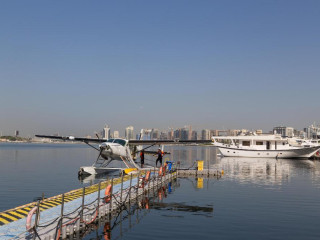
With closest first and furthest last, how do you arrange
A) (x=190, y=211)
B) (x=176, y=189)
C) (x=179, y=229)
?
(x=179, y=229) → (x=190, y=211) → (x=176, y=189)

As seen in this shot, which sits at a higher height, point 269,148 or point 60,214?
point 269,148

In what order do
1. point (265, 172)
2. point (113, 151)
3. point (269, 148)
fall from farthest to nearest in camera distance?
point (269, 148) < point (265, 172) < point (113, 151)

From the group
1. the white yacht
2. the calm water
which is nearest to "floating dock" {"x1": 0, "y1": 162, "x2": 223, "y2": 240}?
the calm water

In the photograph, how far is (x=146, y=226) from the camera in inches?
615

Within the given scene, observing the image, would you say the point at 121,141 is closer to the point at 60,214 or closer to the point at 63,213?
the point at 63,213

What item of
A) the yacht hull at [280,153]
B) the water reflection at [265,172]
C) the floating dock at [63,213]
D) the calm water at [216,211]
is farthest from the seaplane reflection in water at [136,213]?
the yacht hull at [280,153]

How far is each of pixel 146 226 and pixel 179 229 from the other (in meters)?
1.60

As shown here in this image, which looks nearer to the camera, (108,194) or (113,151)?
(108,194)

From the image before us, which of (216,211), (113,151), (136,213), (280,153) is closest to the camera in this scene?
(136,213)

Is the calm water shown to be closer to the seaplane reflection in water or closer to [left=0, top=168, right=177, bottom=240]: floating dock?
the seaplane reflection in water

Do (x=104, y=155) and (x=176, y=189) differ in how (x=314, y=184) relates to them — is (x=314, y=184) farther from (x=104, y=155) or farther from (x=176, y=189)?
(x=104, y=155)

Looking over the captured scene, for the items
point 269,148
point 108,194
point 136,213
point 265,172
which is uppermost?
point 269,148

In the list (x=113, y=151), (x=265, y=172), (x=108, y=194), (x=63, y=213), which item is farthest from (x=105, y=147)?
(x=265, y=172)

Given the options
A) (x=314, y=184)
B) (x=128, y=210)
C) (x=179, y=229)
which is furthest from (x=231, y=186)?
(x=179, y=229)
